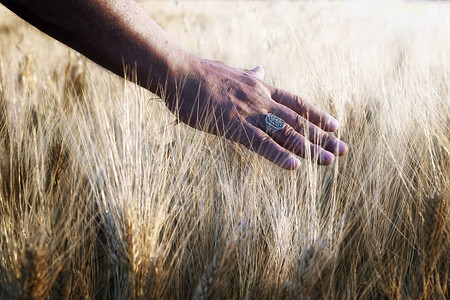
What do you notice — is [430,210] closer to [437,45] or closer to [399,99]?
[399,99]

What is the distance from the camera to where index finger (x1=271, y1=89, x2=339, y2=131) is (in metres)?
1.25

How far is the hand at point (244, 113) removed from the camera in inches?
45.6

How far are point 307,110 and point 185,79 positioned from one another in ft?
1.22

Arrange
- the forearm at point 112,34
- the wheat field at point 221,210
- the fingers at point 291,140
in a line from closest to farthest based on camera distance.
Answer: the wheat field at point 221,210 → the forearm at point 112,34 → the fingers at point 291,140

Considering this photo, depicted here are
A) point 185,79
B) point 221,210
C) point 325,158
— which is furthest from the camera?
point 185,79

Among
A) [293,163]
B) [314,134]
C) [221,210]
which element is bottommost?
[221,210]

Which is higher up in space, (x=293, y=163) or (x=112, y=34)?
(x=112, y=34)

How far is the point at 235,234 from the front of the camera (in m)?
0.86

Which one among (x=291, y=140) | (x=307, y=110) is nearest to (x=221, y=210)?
(x=291, y=140)

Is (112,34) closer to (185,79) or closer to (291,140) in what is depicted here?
(185,79)

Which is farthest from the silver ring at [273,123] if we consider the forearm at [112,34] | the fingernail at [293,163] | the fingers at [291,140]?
the forearm at [112,34]

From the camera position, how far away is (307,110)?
1260mm

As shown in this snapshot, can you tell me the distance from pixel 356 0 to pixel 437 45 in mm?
3817

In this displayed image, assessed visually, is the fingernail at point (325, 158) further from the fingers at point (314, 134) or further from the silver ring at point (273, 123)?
the silver ring at point (273, 123)
